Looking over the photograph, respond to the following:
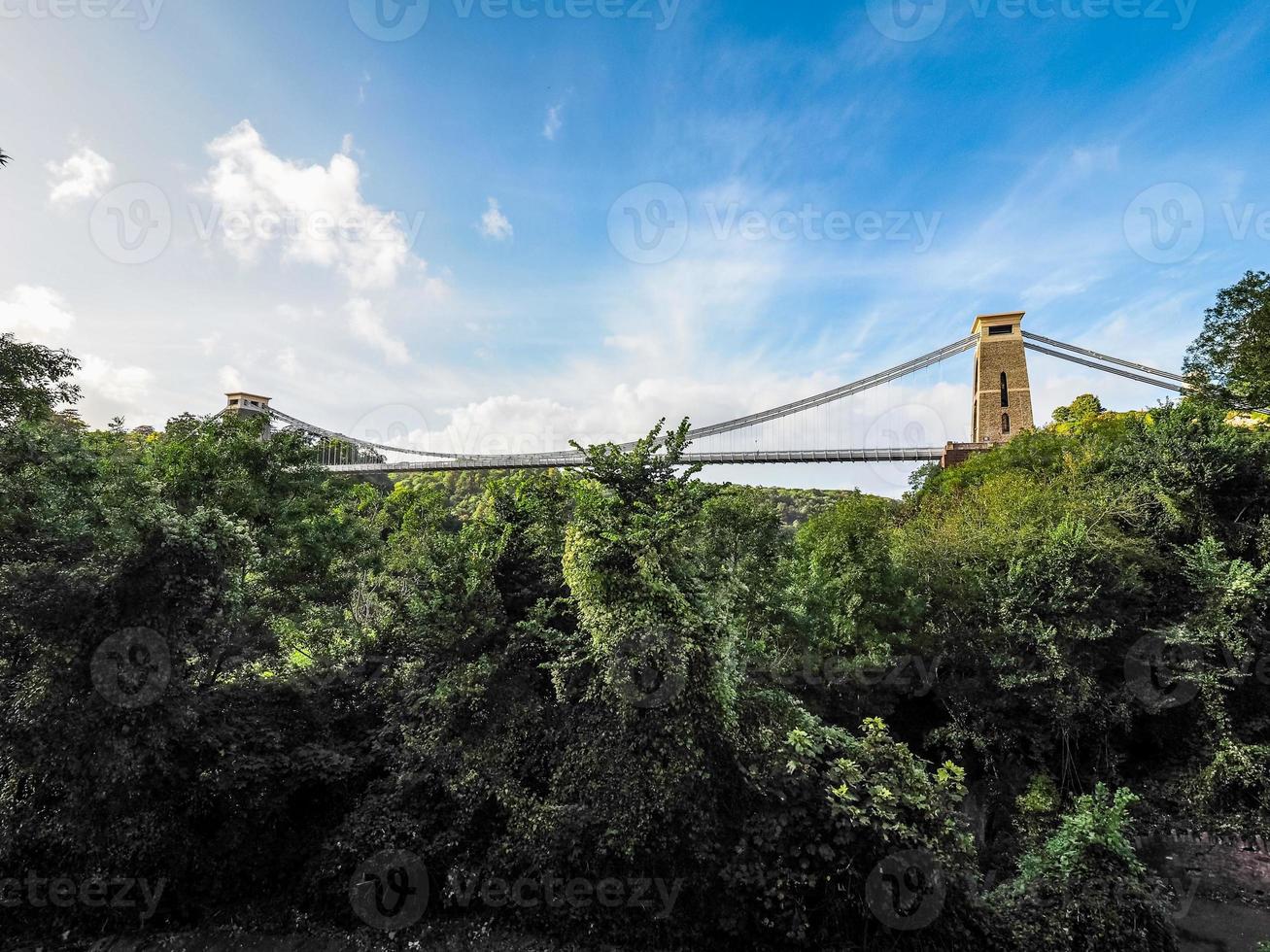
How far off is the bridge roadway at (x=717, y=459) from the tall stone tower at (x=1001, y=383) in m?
4.95

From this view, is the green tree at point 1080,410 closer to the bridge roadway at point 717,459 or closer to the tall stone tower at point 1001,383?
the tall stone tower at point 1001,383

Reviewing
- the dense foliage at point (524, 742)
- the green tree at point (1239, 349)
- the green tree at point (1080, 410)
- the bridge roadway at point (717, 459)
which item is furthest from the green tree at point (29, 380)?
the green tree at point (1080, 410)

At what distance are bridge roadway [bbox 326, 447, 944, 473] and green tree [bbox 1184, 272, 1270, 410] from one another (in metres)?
18.9

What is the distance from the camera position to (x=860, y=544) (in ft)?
47.4

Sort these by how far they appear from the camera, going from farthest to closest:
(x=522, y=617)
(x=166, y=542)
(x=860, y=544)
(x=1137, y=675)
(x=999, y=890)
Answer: (x=860, y=544)
(x=1137, y=675)
(x=522, y=617)
(x=999, y=890)
(x=166, y=542)

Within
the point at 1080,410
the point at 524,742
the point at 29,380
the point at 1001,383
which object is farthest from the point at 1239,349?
the point at 29,380

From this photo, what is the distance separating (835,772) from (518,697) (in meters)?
4.83

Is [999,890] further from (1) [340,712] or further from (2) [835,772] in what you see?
(1) [340,712]

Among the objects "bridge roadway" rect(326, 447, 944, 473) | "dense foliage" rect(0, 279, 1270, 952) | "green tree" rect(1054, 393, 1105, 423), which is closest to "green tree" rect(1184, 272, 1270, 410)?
"dense foliage" rect(0, 279, 1270, 952)

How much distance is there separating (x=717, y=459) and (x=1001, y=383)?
18.0m

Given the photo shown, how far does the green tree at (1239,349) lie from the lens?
1488 cm

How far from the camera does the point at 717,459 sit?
4184cm

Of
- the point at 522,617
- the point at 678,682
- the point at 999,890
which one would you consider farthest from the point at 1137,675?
the point at 522,617

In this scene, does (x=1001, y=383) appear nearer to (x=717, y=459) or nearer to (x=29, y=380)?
(x=717, y=459)
